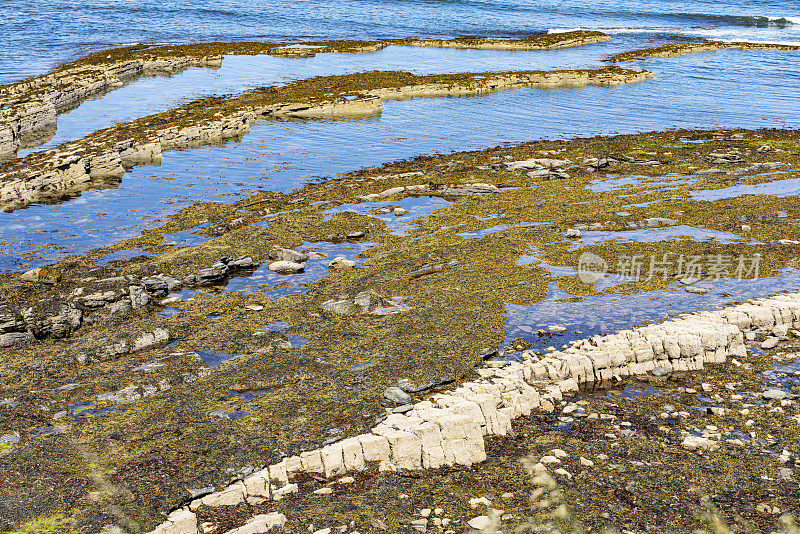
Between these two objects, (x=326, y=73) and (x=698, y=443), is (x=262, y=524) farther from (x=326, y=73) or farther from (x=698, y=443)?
(x=326, y=73)

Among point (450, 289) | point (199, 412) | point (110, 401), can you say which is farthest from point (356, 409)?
point (450, 289)

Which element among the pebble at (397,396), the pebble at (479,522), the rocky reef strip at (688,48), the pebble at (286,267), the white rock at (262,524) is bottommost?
the pebble at (479,522)

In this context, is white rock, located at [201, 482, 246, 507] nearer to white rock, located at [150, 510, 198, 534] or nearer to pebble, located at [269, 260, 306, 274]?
white rock, located at [150, 510, 198, 534]

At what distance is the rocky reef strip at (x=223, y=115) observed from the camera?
2042cm

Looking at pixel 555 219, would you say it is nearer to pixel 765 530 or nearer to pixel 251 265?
pixel 251 265

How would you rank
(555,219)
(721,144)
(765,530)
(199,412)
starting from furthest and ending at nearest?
1. (721,144)
2. (555,219)
3. (199,412)
4. (765,530)

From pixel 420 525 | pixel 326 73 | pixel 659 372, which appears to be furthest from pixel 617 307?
pixel 326 73

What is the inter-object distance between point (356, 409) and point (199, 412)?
7.50 feet

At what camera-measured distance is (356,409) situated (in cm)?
914

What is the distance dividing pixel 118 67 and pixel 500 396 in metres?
38.2

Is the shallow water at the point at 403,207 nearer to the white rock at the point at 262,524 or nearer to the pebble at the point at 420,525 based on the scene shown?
the pebble at the point at 420,525

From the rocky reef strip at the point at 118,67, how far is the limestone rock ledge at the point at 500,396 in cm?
2168

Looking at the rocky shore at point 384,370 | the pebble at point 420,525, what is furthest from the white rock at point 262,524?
the pebble at point 420,525


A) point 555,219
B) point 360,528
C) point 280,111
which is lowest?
point 360,528
